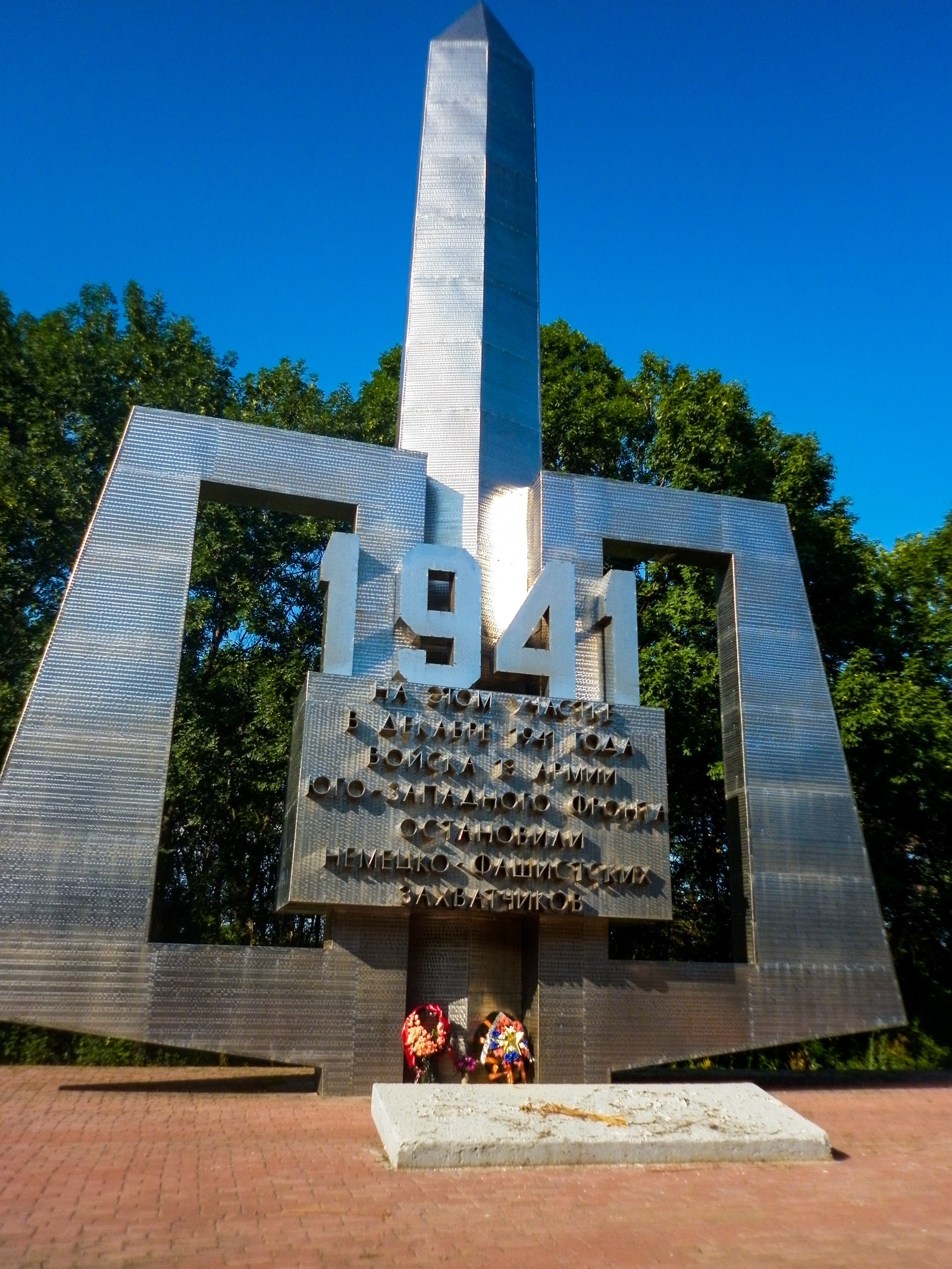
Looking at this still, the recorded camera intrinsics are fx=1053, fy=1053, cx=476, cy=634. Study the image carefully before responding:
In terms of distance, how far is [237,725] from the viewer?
23141 millimetres

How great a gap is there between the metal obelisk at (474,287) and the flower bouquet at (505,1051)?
704 cm

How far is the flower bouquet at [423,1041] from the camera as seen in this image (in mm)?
13109

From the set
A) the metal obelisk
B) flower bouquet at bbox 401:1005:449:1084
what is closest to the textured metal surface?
flower bouquet at bbox 401:1005:449:1084

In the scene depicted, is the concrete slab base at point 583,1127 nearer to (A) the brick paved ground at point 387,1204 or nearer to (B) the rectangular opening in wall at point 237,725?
(A) the brick paved ground at point 387,1204

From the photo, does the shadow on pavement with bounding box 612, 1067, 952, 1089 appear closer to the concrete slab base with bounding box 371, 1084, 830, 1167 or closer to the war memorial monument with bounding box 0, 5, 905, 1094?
the war memorial monument with bounding box 0, 5, 905, 1094

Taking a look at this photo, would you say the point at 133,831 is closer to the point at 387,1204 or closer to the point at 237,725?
the point at 387,1204

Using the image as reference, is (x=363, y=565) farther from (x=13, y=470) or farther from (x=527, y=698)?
(x=13, y=470)

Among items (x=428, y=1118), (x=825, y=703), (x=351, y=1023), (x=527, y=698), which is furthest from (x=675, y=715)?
(x=428, y=1118)

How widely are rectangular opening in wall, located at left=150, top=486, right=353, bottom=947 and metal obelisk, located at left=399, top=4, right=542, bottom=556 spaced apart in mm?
5528

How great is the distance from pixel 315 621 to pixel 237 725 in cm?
372

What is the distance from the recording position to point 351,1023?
1324 cm

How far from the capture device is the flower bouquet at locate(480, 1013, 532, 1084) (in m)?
13.4

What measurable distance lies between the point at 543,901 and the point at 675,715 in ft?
30.0

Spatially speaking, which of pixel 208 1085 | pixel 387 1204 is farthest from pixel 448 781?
pixel 387 1204
